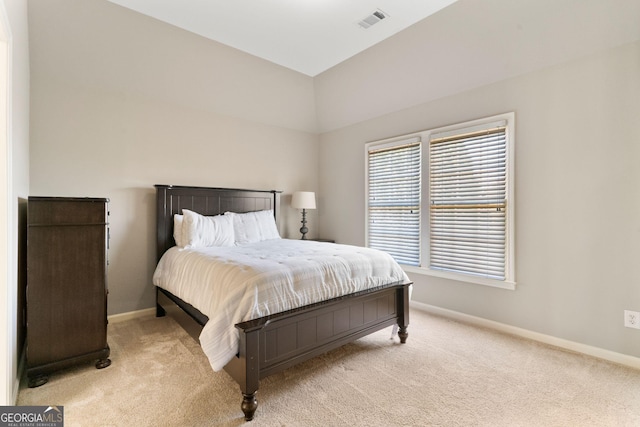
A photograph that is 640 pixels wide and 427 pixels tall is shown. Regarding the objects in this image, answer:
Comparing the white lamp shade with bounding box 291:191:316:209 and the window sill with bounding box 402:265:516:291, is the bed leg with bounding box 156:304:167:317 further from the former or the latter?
the window sill with bounding box 402:265:516:291

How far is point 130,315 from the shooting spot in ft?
10.6

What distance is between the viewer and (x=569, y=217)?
2523 millimetres

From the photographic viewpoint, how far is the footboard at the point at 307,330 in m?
1.73

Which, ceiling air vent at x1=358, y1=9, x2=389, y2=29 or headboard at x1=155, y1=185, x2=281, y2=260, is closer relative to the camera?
ceiling air vent at x1=358, y1=9, x2=389, y2=29

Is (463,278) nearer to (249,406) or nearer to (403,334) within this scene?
(403,334)

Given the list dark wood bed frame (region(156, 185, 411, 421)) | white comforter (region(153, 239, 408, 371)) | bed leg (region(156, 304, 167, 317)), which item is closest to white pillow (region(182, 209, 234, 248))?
white comforter (region(153, 239, 408, 371))

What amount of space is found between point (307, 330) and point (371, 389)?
562 millimetres

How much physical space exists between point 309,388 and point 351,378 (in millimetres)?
314

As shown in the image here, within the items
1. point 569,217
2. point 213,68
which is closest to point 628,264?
point 569,217

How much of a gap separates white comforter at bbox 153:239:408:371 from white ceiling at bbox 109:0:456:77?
7.18 ft

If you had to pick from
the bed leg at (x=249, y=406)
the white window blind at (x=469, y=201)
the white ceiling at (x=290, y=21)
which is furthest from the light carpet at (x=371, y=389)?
the white ceiling at (x=290, y=21)

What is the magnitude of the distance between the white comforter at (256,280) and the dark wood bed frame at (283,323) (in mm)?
71

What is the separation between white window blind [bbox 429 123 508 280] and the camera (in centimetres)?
292

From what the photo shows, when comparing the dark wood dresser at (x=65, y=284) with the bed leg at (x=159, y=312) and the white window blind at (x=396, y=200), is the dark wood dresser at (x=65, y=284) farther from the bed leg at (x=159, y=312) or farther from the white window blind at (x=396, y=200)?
the white window blind at (x=396, y=200)
